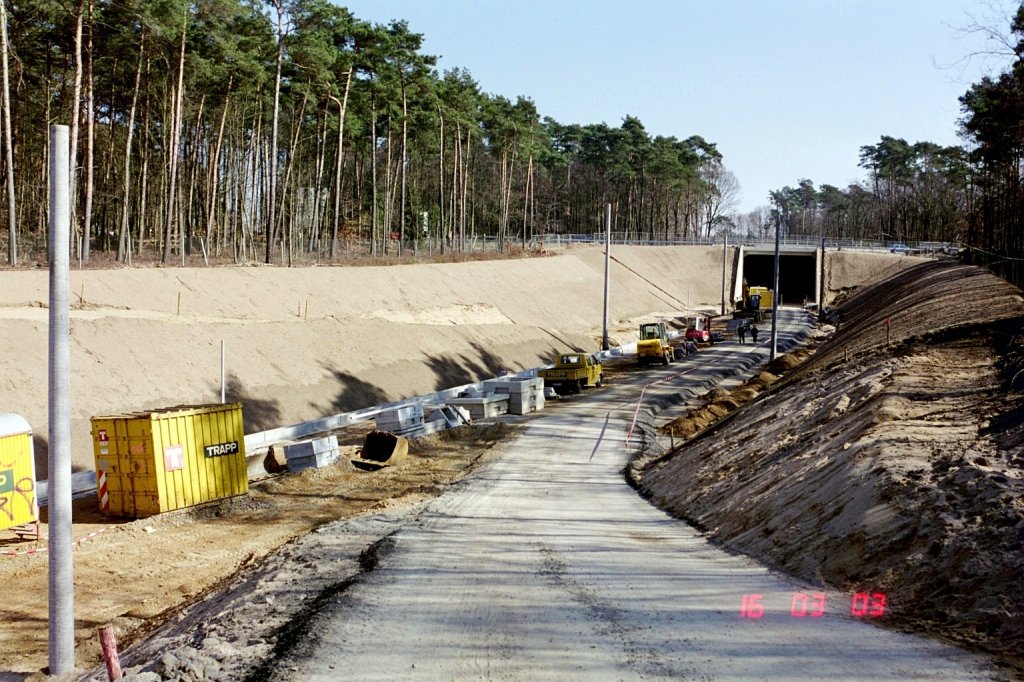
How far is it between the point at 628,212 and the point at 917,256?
4163 centimetres

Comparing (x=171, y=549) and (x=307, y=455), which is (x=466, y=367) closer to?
(x=307, y=455)

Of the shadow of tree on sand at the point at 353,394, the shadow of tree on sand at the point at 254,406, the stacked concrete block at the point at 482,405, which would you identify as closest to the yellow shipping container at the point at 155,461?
the shadow of tree on sand at the point at 254,406

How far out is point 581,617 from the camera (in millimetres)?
9422

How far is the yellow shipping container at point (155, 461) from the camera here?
1888 centimetres

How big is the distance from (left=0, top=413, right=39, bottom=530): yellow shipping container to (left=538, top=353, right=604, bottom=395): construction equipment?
23264 mm

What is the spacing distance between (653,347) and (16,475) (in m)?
33.2

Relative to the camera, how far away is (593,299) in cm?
7462

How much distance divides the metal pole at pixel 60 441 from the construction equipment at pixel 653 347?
38.1 m

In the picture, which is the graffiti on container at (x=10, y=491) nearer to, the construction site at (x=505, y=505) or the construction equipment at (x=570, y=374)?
the construction site at (x=505, y=505)

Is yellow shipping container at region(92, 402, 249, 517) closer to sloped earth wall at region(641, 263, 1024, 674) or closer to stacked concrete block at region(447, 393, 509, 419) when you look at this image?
sloped earth wall at region(641, 263, 1024, 674)

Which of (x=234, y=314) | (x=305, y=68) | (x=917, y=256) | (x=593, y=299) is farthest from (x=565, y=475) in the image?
(x=917, y=256)

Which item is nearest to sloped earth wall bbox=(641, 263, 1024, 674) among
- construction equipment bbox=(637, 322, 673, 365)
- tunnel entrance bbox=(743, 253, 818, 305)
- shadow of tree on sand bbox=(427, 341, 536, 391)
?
shadow of tree on sand bbox=(427, 341, 536, 391)

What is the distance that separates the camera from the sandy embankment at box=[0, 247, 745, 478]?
26.2 metres

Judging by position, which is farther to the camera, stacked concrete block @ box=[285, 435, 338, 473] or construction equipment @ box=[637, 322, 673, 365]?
construction equipment @ box=[637, 322, 673, 365]
